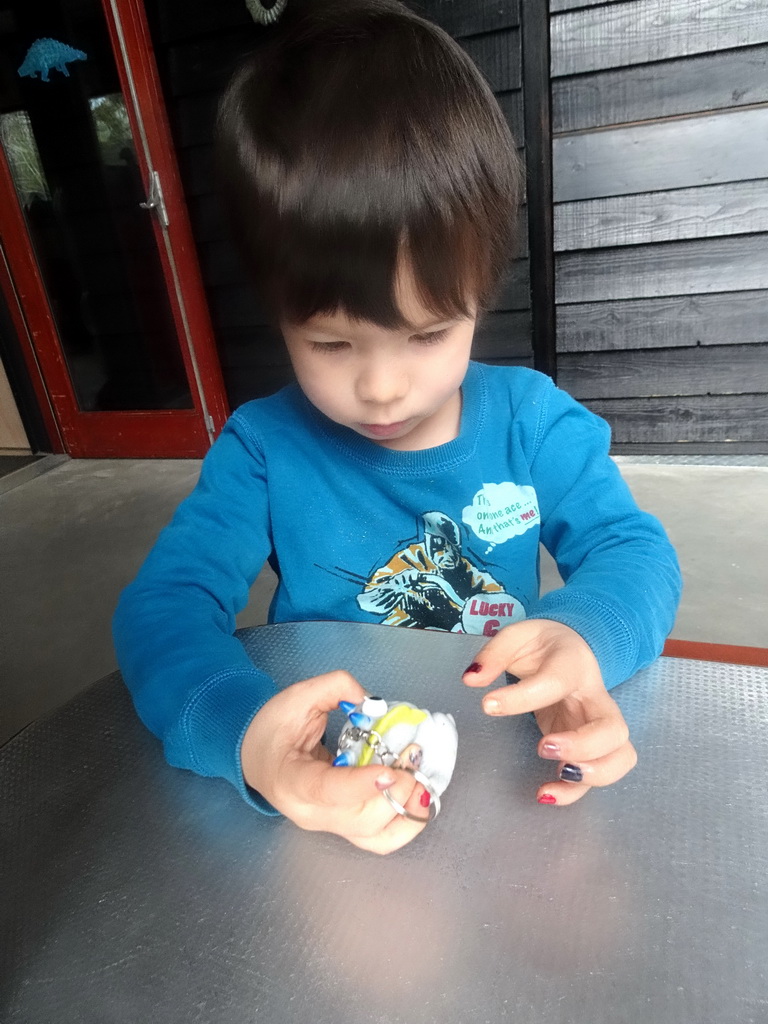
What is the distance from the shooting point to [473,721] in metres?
0.53

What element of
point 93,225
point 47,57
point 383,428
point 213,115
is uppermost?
point 47,57

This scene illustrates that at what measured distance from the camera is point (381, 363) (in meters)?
0.58

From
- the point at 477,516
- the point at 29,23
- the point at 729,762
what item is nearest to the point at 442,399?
the point at 477,516

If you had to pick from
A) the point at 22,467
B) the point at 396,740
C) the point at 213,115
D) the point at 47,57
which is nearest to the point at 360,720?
the point at 396,740

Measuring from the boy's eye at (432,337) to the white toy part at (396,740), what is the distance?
306 millimetres

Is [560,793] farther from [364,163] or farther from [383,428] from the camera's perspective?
[364,163]

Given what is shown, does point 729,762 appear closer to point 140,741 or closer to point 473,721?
point 473,721

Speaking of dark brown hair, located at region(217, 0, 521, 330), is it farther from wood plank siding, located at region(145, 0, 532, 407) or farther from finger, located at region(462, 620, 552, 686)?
wood plank siding, located at region(145, 0, 532, 407)

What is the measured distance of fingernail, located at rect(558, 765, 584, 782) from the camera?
0.44m

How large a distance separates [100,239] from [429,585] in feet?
8.66

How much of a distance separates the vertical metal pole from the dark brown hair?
5.96 feet

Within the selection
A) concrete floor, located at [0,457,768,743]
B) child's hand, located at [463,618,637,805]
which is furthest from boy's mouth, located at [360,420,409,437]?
concrete floor, located at [0,457,768,743]

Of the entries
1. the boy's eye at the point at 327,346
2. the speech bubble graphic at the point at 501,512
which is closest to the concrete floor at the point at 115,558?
the speech bubble graphic at the point at 501,512

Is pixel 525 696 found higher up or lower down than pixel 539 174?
lower down
